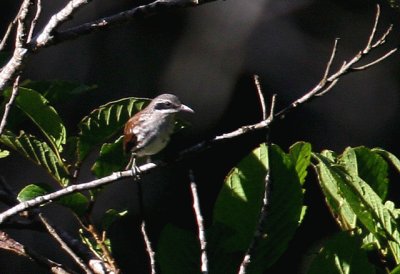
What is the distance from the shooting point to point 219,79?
15.0 feet

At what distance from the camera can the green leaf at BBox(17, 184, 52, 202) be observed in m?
2.93

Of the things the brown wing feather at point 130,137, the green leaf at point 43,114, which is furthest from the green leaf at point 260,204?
the green leaf at point 43,114

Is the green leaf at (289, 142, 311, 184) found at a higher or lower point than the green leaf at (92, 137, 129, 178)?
lower

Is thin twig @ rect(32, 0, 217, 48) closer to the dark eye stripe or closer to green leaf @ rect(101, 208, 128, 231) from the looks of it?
green leaf @ rect(101, 208, 128, 231)

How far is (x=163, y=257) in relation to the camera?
2824 millimetres

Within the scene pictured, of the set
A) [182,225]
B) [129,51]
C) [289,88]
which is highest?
[129,51]

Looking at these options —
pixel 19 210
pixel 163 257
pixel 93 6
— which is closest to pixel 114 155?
pixel 163 257

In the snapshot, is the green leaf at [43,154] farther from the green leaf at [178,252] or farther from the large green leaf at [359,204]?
the large green leaf at [359,204]

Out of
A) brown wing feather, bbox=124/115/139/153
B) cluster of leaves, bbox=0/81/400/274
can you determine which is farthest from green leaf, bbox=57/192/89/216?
brown wing feather, bbox=124/115/139/153

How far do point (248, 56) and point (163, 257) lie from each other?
6.49ft

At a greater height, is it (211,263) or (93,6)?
(93,6)

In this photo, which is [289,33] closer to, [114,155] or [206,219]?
[206,219]

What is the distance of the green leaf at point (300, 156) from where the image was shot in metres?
2.87

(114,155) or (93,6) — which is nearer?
(114,155)
